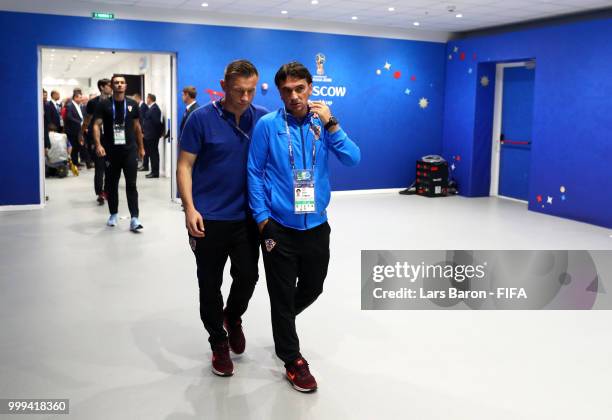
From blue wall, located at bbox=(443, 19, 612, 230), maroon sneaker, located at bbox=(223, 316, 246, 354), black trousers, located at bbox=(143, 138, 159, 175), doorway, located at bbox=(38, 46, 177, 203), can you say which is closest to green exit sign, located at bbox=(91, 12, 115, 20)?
doorway, located at bbox=(38, 46, 177, 203)

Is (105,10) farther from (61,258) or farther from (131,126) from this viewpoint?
(61,258)

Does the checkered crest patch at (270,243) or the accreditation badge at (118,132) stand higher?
the accreditation badge at (118,132)

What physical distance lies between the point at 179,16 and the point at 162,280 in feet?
17.4

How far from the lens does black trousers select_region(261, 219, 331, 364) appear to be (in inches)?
119

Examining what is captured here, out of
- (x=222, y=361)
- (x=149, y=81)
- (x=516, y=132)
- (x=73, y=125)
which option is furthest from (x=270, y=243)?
(x=149, y=81)

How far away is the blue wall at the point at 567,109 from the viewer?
26.8ft

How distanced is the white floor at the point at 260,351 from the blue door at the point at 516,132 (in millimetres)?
4990

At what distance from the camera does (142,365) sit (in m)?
3.46

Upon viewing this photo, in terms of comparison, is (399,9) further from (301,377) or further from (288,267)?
(301,377)

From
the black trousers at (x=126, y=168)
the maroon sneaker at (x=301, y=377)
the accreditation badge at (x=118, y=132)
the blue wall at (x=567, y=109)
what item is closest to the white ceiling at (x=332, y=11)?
the blue wall at (x=567, y=109)

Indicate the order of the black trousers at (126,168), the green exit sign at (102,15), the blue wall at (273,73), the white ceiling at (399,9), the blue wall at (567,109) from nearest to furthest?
the black trousers at (126,168) → the blue wall at (567,109) → the white ceiling at (399,9) → the blue wall at (273,73) → the green exit sign at (102,15)

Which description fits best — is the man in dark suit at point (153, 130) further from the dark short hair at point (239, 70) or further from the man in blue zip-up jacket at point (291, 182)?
the man in blue zip-up jacket at point (291, 182)

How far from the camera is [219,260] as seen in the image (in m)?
3.21

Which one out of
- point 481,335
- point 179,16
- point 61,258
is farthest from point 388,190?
point 481,335
